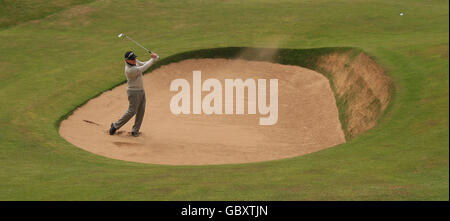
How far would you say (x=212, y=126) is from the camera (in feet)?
85.0

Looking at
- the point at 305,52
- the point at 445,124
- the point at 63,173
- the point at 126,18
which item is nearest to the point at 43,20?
the point at 126,18

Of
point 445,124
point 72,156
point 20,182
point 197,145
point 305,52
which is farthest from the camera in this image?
point 305,52

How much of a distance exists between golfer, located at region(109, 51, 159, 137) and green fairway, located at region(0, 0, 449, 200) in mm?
2694

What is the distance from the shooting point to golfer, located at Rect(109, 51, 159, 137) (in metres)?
22.7

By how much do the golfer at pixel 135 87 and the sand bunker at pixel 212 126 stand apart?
0.54 m

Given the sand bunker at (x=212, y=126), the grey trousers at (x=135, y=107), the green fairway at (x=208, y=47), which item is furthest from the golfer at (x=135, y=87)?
the green fairway at (x=208, y=47)

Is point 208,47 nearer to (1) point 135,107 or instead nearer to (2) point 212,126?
(2) point 212,126

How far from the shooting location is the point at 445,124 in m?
18.2

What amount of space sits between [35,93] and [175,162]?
31.8ft

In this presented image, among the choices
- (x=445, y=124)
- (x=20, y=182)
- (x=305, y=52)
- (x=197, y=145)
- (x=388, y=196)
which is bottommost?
(x=388, y=196)

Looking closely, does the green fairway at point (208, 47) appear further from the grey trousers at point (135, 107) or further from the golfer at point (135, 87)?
the golfer at point (135, 87)

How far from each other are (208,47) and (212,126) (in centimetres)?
851

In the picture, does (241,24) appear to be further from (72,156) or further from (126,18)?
(72,156)

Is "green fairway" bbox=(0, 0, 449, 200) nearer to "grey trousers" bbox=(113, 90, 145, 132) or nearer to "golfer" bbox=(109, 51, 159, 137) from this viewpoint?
"grey trousers" bbox=(113, 90, 145, 132)
